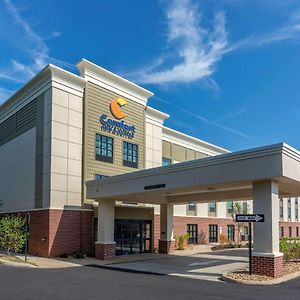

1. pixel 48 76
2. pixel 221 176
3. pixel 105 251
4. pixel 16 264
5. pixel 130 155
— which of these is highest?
pixel 48 76

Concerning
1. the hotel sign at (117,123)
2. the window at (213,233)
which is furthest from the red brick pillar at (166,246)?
the window at (213,233)

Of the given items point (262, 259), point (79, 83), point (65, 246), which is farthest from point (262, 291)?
point (79, 83)

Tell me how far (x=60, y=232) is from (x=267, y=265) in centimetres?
1364

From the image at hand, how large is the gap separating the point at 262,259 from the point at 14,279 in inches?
374

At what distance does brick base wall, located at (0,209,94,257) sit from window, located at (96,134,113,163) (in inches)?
159

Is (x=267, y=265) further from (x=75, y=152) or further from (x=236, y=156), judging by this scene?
(x=75, y=152)

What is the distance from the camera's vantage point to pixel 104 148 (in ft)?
96.8

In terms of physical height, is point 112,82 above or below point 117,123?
above

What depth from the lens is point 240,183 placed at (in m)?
18.5

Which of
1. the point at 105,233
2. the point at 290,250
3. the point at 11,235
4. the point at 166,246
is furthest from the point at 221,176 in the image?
the point at 166,246

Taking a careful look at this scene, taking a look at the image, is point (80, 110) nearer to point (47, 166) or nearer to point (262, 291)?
point (47, 166)

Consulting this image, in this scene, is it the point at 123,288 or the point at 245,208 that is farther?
the point at 245,208

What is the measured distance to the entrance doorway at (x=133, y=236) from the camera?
2878cm

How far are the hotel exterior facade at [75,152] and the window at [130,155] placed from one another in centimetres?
7
